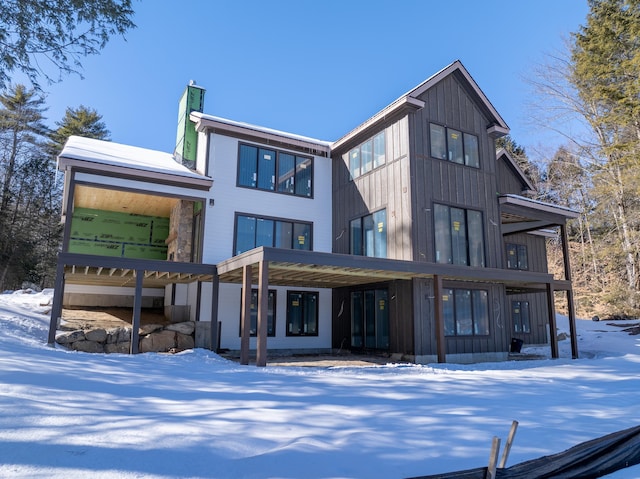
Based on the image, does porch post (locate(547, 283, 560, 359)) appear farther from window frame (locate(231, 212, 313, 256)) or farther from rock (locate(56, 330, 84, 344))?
rock (locate(56, 330, 84, 344))

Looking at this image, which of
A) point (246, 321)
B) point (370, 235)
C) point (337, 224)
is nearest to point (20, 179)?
point (337, 224)

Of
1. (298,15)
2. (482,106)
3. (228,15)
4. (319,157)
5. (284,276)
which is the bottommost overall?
(284,276)

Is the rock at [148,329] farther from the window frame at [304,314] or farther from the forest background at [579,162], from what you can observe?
the forest background at [579,162]

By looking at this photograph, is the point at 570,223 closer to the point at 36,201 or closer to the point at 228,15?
the point at 228,15

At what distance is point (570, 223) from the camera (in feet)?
98.2

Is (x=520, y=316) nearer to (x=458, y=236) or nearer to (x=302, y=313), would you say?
(x=458, y=236)

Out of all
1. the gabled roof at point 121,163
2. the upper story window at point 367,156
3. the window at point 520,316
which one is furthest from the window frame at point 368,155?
the window at point 520,316

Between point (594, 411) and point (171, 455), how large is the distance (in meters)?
5.58

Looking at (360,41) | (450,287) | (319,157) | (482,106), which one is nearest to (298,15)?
(360,41)

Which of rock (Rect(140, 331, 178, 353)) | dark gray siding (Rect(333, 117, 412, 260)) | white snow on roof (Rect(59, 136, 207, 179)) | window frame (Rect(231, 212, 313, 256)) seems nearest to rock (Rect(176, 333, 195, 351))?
rock (Rect(140, 331, 178, 353))

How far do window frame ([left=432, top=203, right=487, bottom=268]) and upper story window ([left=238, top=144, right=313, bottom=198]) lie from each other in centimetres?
490

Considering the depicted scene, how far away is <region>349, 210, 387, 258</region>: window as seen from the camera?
44.3ft

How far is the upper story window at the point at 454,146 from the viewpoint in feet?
44.2

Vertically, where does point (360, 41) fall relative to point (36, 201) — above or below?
above
